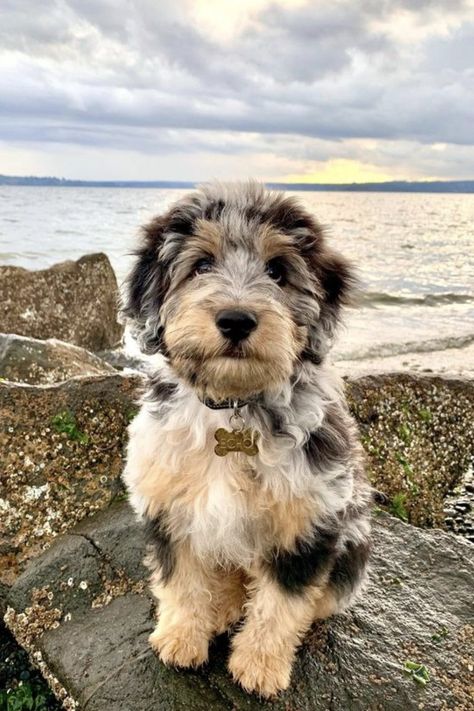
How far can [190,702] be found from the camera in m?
3.41

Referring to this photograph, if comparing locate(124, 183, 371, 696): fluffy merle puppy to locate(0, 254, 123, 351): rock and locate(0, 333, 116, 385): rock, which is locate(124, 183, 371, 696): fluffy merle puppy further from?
locate(0, 254, 123, 351): rock

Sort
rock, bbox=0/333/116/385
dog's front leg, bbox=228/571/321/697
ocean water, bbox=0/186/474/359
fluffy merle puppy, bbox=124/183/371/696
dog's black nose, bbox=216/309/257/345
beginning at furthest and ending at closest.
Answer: ocean water, bbox=0/186/474/359 < rock, bbox=0/333/116/385 < dog's front leg, bbox=228/571/321/697 < fluffy merle puppy, bbox=124/183/371/696 < dog's black nose, bbox=216/309/257/345

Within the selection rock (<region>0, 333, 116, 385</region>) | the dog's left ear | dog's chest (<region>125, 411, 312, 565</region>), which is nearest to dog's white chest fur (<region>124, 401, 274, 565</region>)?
dog's chest (<region>125, 411, 312, 565</region>)

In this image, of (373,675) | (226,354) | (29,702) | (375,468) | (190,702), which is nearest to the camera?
(226,354)

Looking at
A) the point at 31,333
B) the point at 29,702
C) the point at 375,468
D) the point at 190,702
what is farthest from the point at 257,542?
the point at 31,333

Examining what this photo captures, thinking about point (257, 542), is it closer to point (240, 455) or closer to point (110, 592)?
point (240, 455)

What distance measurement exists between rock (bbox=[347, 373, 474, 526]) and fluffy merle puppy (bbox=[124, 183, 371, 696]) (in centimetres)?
208

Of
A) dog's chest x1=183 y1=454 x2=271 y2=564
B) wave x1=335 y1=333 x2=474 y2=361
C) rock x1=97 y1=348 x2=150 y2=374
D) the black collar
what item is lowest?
wave x1=335 y1=333 x2=474 y2=361

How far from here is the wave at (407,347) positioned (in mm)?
15742

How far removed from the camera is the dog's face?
310cm

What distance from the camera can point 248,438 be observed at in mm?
3465

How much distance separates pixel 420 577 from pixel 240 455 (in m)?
1.92

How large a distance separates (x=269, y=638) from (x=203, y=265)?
2.14m

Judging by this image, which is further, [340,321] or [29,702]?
[29,702]
